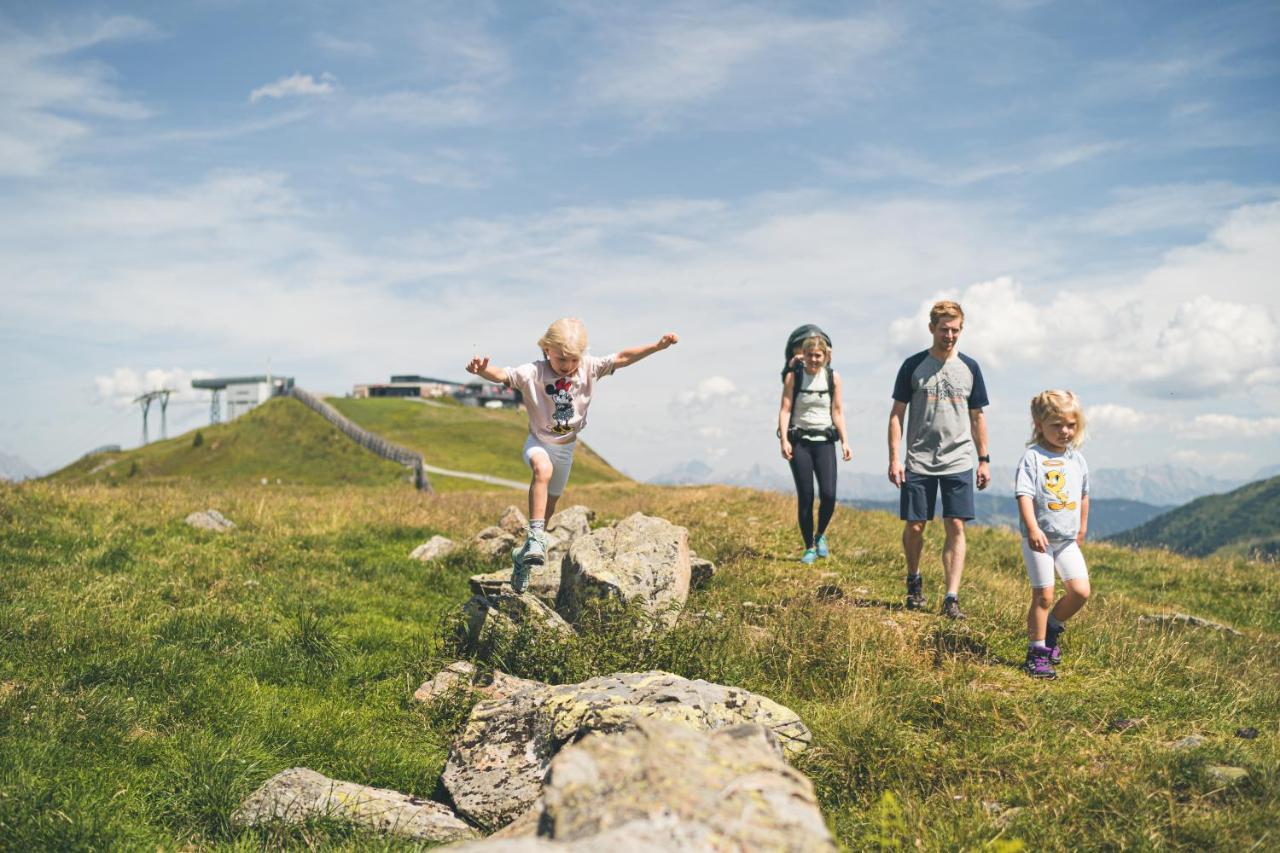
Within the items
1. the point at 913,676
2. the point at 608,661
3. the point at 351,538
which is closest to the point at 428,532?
the point at 351,538

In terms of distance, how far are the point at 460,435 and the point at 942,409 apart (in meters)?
92.8

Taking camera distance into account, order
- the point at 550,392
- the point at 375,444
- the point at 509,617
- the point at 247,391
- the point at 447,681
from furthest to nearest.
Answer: the point at 247,391 → the point at 375,444 → the point at 550,392 → the point at 509,617 → the point at 447,681

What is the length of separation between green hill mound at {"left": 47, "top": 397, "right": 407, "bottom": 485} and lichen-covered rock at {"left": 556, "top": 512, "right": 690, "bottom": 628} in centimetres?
4970

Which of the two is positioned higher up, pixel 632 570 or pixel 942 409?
pixel 942 409

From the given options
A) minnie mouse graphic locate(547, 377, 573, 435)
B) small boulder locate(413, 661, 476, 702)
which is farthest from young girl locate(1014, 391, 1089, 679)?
small boulder locate(413, 661, 476, 702)

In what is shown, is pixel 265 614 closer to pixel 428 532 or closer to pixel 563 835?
pixel 428 532

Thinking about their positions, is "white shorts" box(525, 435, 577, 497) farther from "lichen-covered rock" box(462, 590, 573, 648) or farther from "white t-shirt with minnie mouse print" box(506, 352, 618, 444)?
"lichen-covered rock" box(462, 590, 573, 648)

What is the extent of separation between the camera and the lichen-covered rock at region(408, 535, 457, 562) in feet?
41.8

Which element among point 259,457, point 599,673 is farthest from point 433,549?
point 259,457

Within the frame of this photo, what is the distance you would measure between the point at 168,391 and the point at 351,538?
180298mm

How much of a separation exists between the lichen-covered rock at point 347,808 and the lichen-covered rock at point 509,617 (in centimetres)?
233

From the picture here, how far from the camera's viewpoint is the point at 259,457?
261 ft

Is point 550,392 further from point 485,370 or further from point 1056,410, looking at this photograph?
point 1056,410

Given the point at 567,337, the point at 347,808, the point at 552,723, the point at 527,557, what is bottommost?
the point at 347,808
